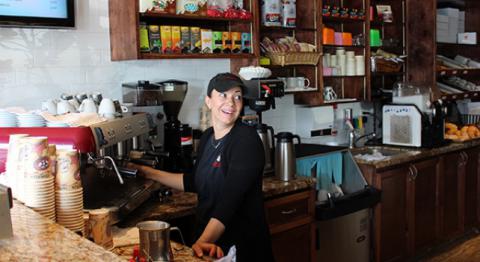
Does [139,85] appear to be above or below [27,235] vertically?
above

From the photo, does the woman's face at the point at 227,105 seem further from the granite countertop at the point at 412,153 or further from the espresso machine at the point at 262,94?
the granite countertop at the point at 412,153

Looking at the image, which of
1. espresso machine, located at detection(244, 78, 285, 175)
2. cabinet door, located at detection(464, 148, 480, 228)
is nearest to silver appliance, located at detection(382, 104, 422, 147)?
cabinet door, located at detection(464, 148, 480, 228)

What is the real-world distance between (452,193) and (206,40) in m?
2.85

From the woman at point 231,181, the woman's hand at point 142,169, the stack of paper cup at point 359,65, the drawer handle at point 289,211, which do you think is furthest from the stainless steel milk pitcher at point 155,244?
the stack of paper cup at point 359,65

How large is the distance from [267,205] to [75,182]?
159cm

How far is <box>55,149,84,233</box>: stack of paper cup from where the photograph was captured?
1735 mm

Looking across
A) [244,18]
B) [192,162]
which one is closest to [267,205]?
[192,162]

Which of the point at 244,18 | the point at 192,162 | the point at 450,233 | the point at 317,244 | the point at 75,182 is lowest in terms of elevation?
the point at 450,233

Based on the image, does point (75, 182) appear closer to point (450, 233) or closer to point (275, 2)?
point (275, 2)

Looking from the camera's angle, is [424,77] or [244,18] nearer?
[244,18]

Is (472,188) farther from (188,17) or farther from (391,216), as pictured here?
(188,17)

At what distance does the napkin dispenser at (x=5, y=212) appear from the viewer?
1.33 meters

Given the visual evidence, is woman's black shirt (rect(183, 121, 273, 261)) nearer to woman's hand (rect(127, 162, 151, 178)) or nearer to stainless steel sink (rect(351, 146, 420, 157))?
woman's hand (rect(127, 162, 151, 178))

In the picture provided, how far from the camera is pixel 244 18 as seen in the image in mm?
3834
